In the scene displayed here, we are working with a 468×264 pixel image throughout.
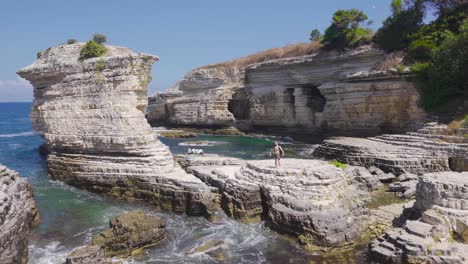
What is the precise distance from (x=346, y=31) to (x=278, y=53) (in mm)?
8830

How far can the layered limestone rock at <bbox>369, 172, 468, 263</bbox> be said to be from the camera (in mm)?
9664

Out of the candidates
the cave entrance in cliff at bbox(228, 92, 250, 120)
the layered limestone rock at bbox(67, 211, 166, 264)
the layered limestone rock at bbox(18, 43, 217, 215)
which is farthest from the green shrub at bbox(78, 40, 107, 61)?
the cave entrance in cliff at bbox(228, 92, 250, 120)

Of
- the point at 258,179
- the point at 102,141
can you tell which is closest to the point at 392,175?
the point at 258,179

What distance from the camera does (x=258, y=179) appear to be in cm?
1434

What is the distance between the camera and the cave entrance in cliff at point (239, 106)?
41.6m

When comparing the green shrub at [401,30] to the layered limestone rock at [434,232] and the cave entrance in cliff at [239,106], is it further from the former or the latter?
the layered limestone rock at [434,232]

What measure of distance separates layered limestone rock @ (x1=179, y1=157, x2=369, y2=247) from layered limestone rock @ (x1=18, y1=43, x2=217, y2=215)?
6.27ft

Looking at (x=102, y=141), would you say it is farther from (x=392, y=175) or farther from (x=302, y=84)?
(x=302, y=84)

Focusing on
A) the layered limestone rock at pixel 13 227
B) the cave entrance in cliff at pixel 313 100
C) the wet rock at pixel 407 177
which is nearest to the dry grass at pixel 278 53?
the cave entrance in cliff at pixel 313 100

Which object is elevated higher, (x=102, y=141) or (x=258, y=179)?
(x=102, y=141)

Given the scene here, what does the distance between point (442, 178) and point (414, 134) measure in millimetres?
10746

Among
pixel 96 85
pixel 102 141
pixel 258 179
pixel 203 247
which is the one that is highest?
pixel 96 85

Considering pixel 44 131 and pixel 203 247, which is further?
pixel 44 131

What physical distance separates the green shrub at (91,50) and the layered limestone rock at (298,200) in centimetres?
874
